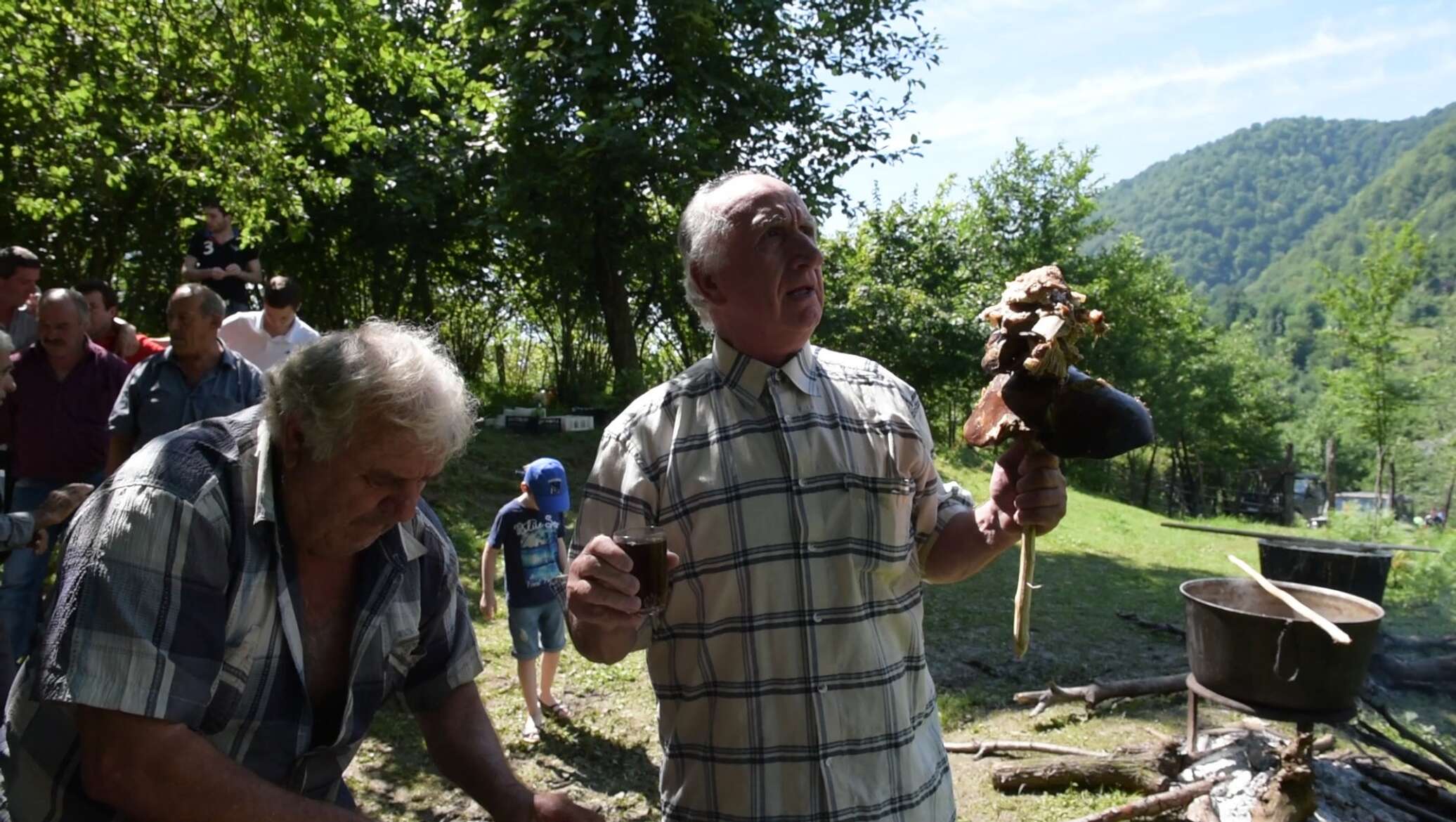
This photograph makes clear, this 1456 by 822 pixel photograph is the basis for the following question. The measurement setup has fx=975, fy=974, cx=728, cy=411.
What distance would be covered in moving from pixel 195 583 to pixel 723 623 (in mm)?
948

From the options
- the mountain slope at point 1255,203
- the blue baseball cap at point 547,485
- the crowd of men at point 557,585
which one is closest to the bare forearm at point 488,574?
the blue baseball cap at point 547,485

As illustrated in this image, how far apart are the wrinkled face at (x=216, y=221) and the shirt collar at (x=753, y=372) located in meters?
7.38

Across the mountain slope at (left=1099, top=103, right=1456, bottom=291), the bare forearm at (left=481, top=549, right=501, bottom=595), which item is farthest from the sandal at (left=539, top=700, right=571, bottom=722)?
the mountain slope at (left=1099, top=103, right=1456, bottom=291)

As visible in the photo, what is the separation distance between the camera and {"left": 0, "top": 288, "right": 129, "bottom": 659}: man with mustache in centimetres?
491

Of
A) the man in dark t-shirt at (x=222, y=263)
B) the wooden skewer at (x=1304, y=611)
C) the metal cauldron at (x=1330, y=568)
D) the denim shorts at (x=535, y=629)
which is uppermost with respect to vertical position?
the man in dark t-shirt at (x=222, y=263)

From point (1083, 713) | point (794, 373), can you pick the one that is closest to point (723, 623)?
point (794, 373)

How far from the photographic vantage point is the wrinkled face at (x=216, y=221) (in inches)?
317

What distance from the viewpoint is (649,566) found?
185 cm

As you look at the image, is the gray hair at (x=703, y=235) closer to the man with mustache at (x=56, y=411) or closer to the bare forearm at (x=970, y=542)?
the bare forearm at (x=970, y=542)

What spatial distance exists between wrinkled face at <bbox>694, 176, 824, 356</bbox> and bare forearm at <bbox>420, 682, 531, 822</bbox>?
994 mm

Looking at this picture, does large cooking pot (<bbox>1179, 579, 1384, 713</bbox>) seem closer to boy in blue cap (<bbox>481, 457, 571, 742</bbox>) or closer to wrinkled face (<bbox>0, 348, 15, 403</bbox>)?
boy in blue cap (<bbox>481, 457, 571, 742</bbox>)

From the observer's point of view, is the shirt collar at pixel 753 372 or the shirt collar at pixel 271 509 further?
the shirt collar at pixel 753 372

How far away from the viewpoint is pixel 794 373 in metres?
2.11

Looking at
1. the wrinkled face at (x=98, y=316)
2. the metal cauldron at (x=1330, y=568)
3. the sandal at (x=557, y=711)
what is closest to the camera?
the sandal at (x=557, y=711)
